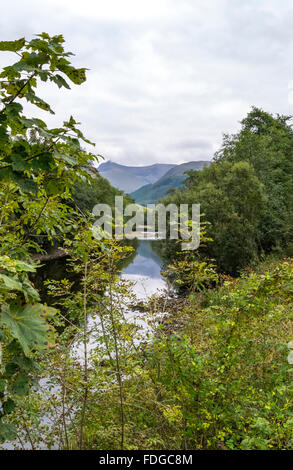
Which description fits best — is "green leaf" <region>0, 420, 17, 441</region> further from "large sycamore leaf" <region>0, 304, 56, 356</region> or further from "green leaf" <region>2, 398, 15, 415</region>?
"large sycamore leaf" <region>0, 304, 56, 356</region>

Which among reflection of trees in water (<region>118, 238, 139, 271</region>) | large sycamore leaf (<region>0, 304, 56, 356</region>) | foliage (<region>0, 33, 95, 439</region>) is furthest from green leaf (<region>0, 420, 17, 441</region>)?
reflection of trees in water (<region>118, 238, 139, 271</region>)

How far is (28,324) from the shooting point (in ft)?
3.23

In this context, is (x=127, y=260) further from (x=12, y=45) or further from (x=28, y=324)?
(x=28, y=324)

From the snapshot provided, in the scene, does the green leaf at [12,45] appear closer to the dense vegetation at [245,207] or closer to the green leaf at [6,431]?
the green leaf at [6,431]

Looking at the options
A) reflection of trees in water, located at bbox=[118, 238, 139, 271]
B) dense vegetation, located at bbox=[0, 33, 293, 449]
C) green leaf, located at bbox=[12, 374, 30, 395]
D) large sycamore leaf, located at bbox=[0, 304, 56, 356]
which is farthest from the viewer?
reflection of trees in water, located at bbox=[118, 238, 139, 271]

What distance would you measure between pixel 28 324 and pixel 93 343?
2.03m

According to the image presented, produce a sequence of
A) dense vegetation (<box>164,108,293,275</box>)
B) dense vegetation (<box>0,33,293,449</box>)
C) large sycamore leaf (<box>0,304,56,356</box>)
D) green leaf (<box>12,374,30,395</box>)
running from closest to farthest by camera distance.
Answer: large sycamore leaf (<box>0,304,56,356</box>) < green leaf (<box>12,374,30,395</box>) < dense vegetation (<box>0,33,293,449</box>) < dense vegetation (<box>164,108,293,275</box>)

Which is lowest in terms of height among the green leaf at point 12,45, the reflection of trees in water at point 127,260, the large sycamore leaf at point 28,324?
the reflection of trees in water at point 127,260

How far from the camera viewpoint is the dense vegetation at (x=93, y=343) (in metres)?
1.22

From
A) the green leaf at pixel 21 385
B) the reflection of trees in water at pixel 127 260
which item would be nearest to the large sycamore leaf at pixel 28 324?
the green leaf at pixel 21 385

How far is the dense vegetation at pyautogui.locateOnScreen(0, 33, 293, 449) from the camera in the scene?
1.22m

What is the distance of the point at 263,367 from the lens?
11.0 ft
